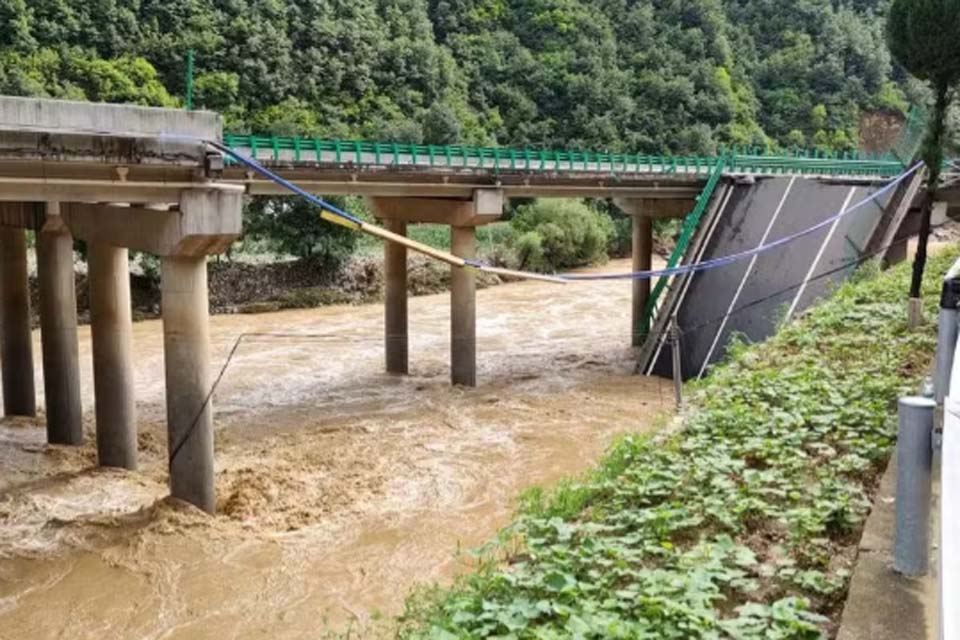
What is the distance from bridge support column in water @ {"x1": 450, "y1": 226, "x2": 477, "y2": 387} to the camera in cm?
2319

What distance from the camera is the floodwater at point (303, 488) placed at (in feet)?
35.9

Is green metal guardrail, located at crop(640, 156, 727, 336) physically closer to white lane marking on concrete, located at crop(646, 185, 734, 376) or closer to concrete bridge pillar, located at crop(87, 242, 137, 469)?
white lane marking on concrete, located at crop(646, 185, 734, 376)

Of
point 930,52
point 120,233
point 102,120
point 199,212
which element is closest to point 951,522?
point 930,52

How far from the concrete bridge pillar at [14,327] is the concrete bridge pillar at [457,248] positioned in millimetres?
8741

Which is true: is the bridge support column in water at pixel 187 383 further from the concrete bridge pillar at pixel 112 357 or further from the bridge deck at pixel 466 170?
the bridge deck at pixel 466 170

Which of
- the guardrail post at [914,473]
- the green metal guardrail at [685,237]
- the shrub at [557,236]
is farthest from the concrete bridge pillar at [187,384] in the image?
the shrub at [557,236]

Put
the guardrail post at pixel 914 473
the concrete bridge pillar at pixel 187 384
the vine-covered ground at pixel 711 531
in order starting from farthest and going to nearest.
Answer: the concrete bridge pillar at pixel 187 384, the vine-covered ground at pixel 711 531, the guardrail post at pixel 914 473

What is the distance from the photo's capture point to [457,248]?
2375cm

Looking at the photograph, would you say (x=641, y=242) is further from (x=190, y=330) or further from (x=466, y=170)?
(x=190, y=330)

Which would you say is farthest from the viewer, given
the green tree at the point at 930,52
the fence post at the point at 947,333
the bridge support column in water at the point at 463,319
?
the bridge support column in water at the point at 463,319

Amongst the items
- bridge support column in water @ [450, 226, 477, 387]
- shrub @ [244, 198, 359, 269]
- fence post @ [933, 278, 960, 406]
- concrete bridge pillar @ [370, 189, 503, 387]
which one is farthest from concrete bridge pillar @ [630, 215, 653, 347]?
fence post @ [933, 278, 960, 406]

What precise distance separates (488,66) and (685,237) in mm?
46484

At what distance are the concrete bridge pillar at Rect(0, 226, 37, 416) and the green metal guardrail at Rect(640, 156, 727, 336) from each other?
50.8ft

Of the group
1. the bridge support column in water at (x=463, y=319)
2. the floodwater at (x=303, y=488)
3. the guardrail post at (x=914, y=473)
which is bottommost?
the floodwater at (x=303, y=488)
